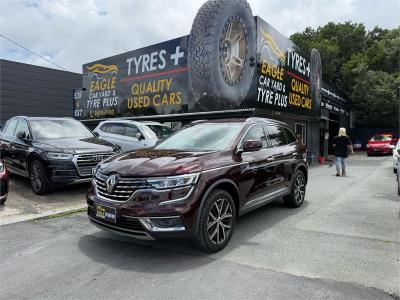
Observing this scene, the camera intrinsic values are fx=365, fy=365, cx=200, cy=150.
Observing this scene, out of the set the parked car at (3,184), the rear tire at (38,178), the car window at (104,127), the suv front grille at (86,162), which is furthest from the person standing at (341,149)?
the parked car at (3,184)

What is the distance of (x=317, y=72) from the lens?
20219 mm

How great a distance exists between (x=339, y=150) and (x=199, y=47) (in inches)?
247

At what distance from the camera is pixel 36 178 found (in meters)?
7.96

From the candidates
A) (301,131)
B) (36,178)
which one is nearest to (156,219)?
(36,178)

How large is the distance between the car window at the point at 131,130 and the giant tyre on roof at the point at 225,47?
3872 mm

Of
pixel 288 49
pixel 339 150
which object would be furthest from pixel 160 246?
pixel 288 49

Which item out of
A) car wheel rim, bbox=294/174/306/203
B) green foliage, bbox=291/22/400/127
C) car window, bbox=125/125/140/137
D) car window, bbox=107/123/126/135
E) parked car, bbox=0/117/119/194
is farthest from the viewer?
green foliage, bbox=291/22/400/127

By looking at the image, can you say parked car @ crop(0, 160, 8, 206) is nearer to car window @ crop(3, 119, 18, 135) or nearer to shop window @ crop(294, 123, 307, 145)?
car window @ crop(3, 119, 18, 135)

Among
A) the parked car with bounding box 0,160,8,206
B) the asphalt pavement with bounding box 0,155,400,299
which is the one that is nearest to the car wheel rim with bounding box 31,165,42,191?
the parked car with bounding box 0,160,8,206

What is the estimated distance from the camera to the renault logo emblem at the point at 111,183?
14.5 ft

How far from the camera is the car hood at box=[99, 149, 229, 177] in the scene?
427 centimetres

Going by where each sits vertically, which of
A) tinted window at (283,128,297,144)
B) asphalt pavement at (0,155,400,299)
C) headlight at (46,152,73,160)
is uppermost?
tinted window at (283,128,297,144)

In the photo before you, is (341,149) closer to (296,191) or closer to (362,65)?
(296,191)

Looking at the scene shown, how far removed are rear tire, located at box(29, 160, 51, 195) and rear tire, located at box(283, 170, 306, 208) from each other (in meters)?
4.96
